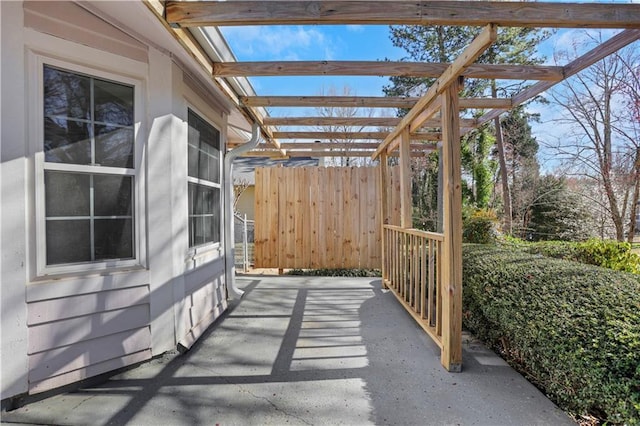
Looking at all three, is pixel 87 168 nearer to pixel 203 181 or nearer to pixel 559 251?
pixel 203 181

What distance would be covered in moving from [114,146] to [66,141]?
0.29 metres

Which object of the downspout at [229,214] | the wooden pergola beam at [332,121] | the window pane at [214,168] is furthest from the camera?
the downspout at [229,214]

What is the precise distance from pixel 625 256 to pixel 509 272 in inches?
118

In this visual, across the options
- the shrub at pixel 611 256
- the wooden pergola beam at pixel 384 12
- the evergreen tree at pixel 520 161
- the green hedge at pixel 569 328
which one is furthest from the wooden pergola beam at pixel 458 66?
the evergreen tree at pixel 520 161

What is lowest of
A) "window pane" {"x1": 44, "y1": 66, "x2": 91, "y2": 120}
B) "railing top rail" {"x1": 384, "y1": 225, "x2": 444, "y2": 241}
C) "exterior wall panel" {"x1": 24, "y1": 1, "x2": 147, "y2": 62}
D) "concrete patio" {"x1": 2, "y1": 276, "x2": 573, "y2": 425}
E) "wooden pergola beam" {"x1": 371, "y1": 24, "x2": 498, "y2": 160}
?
"concrete patio" {"x1": 2, "y1": 276, "x2": 573, "y2": 425}

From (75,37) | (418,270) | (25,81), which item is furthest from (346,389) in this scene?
(75,37)

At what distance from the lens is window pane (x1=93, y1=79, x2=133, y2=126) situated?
2211mm

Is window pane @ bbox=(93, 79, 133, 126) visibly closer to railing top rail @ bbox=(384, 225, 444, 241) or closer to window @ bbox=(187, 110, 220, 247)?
window @ bbox=(187, 110, 220, 247)

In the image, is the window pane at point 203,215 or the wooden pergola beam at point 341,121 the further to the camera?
the wooden pergola beam at point 341,121

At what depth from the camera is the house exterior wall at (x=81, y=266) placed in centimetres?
182

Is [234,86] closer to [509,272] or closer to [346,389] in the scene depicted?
[346,389]

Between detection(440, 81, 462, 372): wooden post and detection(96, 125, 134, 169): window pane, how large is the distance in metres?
2.53

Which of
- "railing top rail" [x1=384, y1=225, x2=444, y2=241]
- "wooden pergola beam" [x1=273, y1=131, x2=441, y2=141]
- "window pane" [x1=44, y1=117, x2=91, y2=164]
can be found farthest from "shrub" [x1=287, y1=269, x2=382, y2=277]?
"window pane" [x1=44, y1=117, x2=91, y2=164]

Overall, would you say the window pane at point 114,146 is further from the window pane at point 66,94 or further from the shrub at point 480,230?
the shrub at point 480,230
